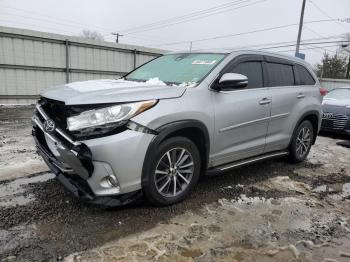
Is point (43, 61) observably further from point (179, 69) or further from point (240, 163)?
point (240, 163)

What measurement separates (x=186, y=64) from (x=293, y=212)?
7.32 ft

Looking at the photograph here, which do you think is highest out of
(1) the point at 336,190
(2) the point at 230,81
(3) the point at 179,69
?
(3) the point at 179,69

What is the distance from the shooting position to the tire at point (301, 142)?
17.5 ft

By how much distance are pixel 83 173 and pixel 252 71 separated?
2.67 metres

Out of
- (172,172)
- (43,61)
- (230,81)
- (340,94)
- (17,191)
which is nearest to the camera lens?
(172,172)

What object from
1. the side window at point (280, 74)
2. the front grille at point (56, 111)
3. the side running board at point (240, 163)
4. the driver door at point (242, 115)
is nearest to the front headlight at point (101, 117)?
the front grille at point (56, 111)

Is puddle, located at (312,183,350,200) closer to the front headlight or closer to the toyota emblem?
the front headlight

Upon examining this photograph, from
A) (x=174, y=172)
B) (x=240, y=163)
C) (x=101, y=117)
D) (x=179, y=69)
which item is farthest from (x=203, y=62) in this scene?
(x=101, y=117)

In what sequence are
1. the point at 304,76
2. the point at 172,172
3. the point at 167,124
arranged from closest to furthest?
the point at 167,124 < the point at 172,172 < the point at 304,76

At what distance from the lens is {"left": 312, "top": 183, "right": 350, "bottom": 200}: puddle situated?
4.36 m

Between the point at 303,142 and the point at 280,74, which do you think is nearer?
the point at 280,74

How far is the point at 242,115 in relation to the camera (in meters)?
4.07

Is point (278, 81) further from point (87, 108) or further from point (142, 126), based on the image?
point (87, 108)

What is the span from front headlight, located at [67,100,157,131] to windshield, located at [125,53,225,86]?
3.21 ft
